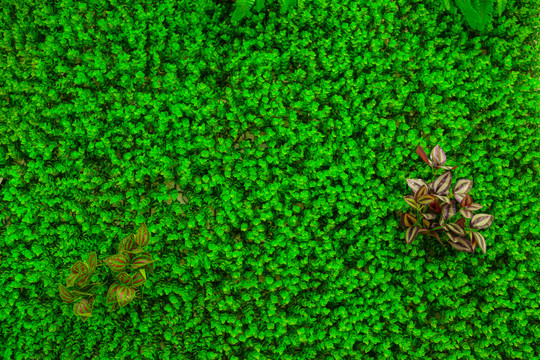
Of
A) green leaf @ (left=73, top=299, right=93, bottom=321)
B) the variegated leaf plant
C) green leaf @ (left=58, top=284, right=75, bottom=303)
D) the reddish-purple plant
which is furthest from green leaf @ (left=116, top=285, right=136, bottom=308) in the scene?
the reddish-purple plant

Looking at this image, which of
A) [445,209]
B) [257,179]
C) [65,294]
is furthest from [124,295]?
[445,209]

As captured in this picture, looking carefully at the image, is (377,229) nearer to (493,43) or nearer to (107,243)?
(493,43)

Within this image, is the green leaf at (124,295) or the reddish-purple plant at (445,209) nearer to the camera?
the green leaf at (124,295)

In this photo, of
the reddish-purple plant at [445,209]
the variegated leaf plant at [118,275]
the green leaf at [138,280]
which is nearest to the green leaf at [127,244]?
the variegated leaf plant at [118,275]

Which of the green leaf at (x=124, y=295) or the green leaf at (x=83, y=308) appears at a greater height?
the green leaf at (x=124, y=295)

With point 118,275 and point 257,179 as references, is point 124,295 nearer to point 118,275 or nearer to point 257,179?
point 118,275

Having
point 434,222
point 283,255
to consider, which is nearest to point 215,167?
point 283,255

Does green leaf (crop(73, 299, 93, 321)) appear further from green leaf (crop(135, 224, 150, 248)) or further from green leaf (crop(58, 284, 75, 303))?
green leaf (crop(135, 224, 150, 248))

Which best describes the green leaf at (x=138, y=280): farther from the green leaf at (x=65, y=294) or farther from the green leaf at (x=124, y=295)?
the green leaf at (x=65, y=294)
